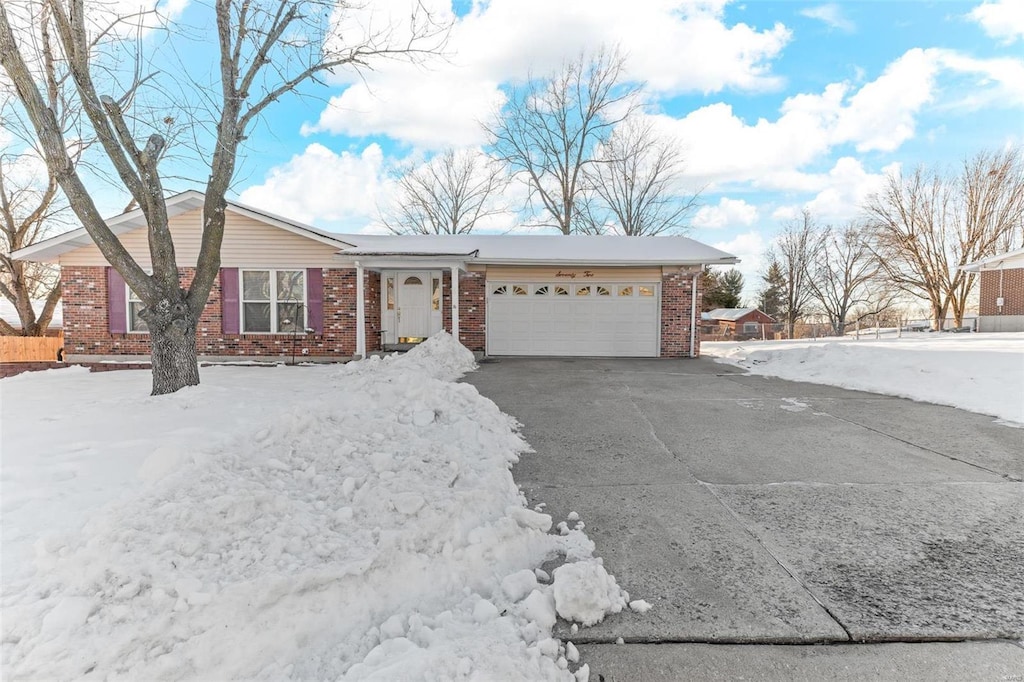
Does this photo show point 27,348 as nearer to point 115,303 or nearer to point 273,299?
point 115,303

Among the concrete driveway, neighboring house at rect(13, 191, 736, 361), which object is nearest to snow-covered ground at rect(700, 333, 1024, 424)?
the concrete driveway

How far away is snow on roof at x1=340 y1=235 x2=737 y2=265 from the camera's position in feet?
41.4

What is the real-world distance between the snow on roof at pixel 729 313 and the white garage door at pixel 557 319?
3362 centimetres

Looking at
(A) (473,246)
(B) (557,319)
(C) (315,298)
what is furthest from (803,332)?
(C) (315,298)

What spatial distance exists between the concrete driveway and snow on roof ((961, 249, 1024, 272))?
1987 cm

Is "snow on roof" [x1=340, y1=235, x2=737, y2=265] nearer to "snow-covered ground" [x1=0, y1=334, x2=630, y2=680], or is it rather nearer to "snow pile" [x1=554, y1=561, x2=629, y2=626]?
"snow-covered ground" [x1=0, y1=334, x2=630, y2=680]

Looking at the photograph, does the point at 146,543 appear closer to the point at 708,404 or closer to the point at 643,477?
the point at 643,477

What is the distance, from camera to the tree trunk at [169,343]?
6.47m

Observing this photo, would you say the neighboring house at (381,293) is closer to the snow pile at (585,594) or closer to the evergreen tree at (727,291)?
the snow pile at (585,594)

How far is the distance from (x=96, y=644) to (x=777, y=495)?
4.25 m

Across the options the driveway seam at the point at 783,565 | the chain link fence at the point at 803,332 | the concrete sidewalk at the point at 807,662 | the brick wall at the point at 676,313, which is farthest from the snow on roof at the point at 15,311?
the chain link fence at the point at 803,332

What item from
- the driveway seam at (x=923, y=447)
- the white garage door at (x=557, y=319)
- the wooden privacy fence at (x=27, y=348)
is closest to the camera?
the driveway seam at (x=923, y=447)

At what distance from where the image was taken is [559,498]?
3.71 meters

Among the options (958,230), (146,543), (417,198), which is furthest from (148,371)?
(958,230)
